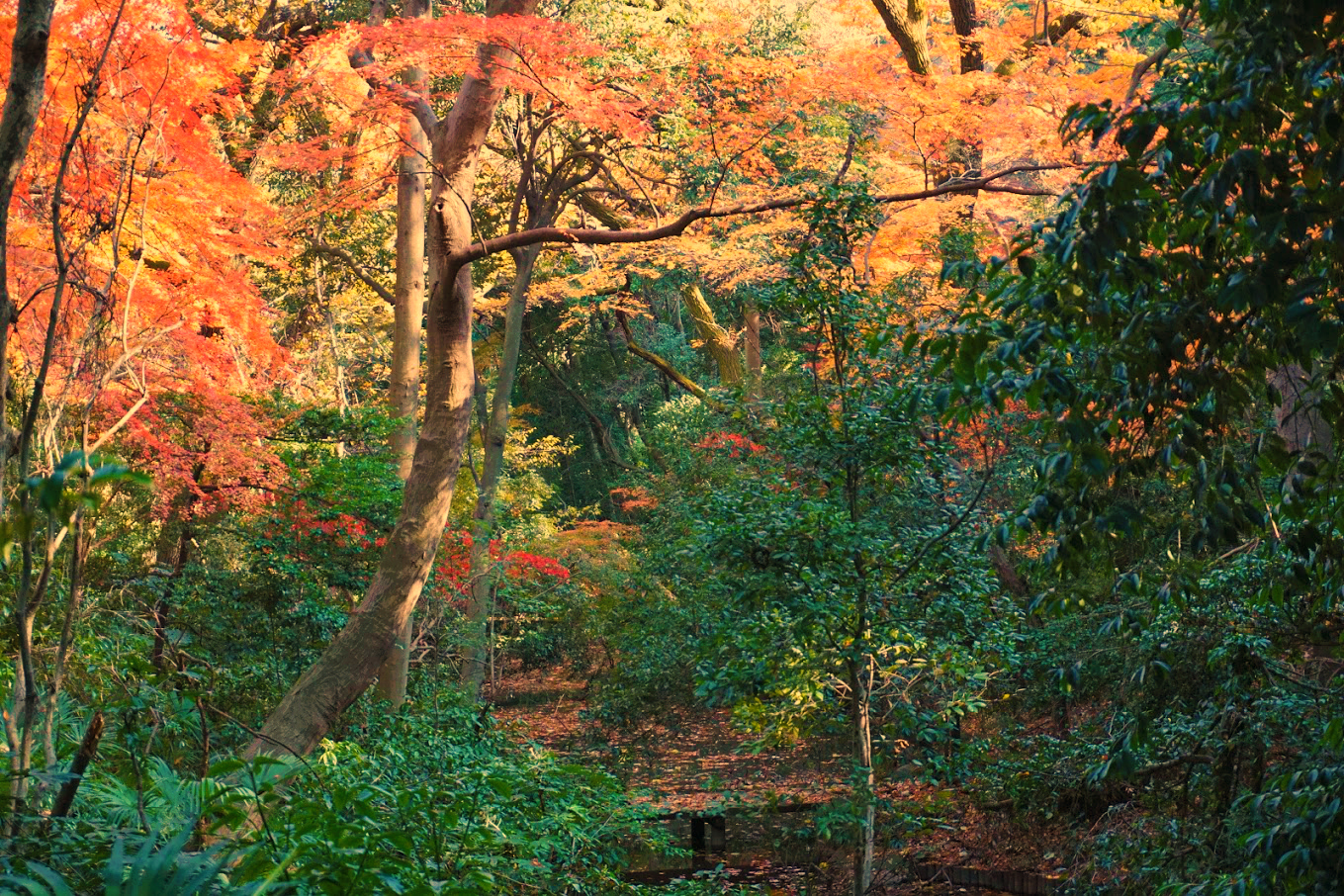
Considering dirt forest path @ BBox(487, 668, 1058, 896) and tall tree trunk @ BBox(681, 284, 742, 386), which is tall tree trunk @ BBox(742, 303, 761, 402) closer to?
tall tree trunk @ BBox(681, 284, 742, 386)

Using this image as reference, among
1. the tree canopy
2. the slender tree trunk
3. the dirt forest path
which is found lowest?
the dirt forest path

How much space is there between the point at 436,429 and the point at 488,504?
669 centimetres

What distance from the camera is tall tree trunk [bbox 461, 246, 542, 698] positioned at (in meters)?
11.2

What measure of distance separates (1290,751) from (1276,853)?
3220 mm

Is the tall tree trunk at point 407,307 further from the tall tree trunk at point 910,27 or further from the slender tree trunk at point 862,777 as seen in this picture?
the slender tree trunk at point 862,777

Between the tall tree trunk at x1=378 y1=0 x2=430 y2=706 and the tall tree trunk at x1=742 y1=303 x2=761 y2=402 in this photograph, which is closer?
the tall tree trunk at x1=378 y1=0 x2=430 y2=706

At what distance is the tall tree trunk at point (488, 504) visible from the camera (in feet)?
36.6

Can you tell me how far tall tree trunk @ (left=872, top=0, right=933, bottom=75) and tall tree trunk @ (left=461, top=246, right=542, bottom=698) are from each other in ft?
15.7

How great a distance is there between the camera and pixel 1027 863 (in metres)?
8.32

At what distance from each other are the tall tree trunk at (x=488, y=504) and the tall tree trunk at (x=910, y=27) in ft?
15.7

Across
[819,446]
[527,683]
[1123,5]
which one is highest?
[1123,5]

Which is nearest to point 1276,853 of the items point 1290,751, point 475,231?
point 1290,751

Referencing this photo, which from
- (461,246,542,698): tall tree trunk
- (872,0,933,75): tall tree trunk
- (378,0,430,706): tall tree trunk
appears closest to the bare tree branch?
(378,0,430,706): tall tree trunk

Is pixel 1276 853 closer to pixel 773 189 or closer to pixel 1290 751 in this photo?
pixel 1290 751
